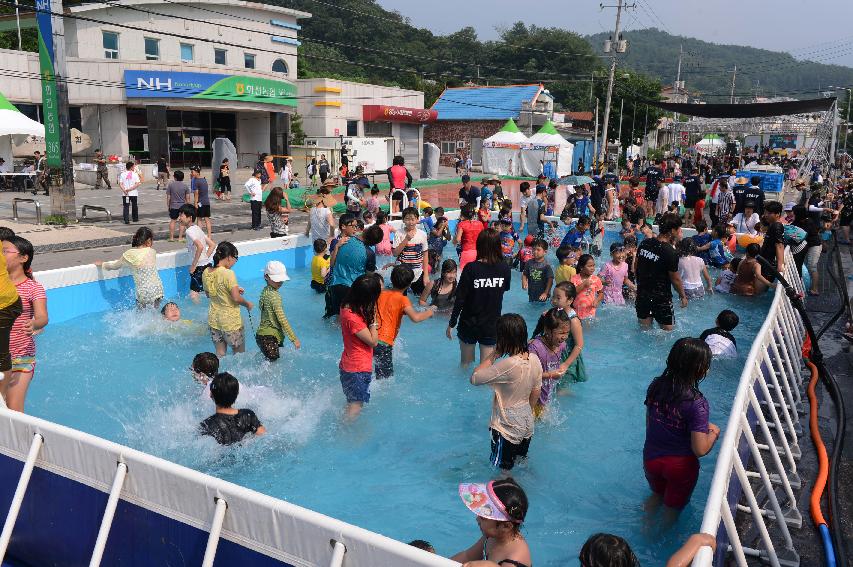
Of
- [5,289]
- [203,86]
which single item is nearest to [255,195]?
[5,289]

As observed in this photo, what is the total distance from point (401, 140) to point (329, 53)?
39.0m

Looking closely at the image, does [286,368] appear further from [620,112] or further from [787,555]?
[620,112]

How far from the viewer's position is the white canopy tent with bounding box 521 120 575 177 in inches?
1307

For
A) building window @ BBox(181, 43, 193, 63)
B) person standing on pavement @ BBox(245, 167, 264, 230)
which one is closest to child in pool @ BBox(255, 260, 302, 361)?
person standing on pavement @ BBox(245, 167, 264, 230)

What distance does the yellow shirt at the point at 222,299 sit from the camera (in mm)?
7238

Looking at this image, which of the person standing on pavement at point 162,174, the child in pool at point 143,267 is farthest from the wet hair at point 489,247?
the person standing on pavement at point 162,174

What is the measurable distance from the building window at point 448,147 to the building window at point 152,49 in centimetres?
2041

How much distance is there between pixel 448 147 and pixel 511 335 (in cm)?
4443

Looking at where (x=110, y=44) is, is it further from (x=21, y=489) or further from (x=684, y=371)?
(x=684, y=371)

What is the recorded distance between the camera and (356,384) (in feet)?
20.0

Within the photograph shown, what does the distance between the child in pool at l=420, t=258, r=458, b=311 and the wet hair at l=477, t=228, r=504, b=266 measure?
104 inches

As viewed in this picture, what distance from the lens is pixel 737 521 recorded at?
472 cm

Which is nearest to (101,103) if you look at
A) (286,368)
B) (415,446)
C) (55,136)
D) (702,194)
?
(55,136)

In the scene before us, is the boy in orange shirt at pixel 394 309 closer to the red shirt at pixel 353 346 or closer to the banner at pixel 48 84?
the red shirt at pixel 353 346
